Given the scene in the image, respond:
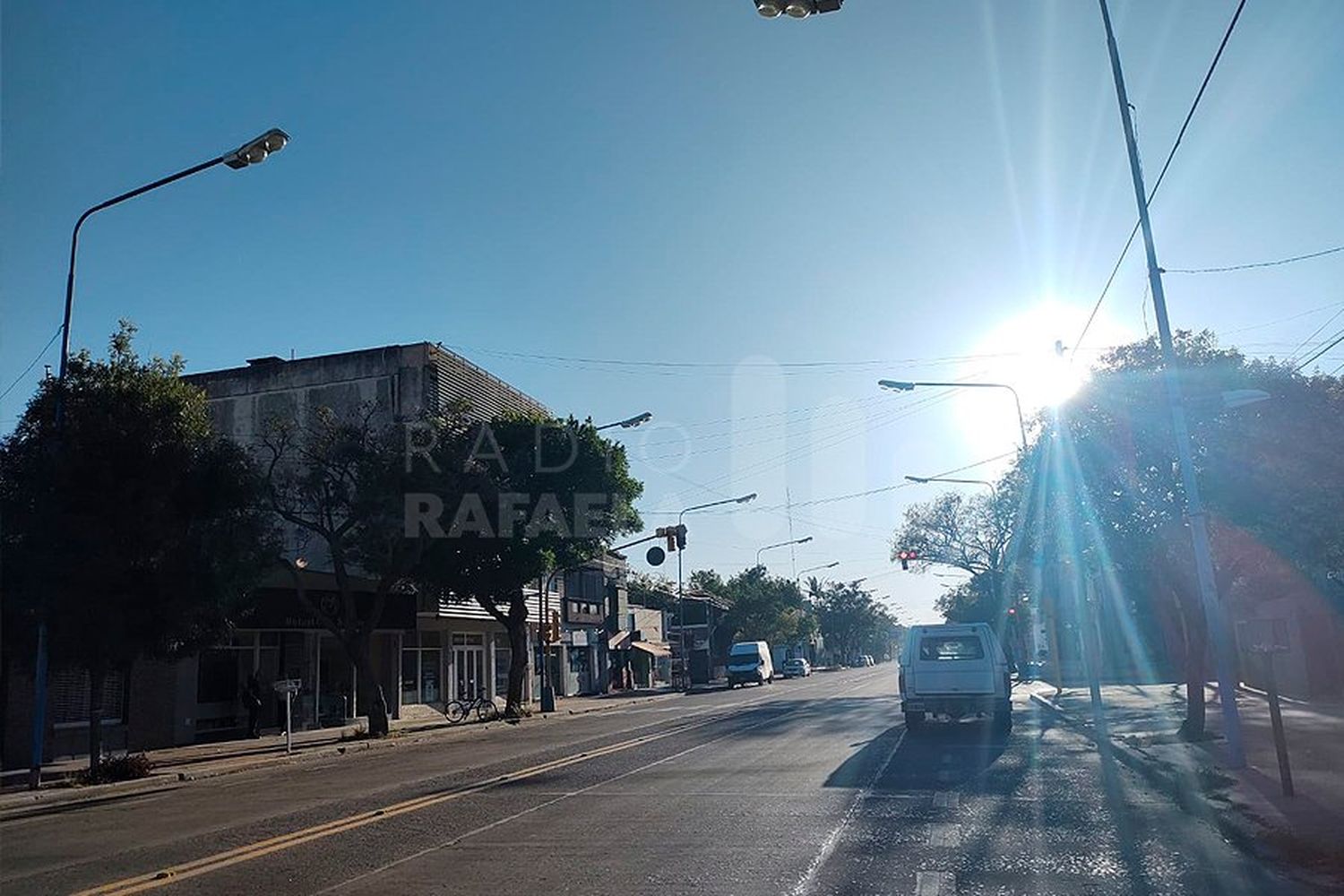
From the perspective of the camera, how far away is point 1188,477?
1457 cm

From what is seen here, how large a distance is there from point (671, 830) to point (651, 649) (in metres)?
56.8

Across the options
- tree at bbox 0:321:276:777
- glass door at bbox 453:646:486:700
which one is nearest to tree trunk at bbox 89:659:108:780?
tree at bbox 0:321:276:777

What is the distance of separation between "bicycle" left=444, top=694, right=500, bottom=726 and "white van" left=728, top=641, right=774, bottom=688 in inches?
1012

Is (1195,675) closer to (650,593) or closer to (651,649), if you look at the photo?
(651,649)

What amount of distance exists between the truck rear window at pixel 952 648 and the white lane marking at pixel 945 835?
10.5 metres

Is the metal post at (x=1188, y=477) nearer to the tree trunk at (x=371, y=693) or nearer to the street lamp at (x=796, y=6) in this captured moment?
the street lamp at (x=796, y=6)

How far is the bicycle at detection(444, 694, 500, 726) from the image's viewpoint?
3444cm

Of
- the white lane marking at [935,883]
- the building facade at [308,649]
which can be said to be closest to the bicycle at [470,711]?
the building facade at [308,649]

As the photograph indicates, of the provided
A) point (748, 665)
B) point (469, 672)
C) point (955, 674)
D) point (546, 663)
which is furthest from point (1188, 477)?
point (748, 665)

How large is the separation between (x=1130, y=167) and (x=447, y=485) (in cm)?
1877

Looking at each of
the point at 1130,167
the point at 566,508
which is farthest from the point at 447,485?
the point at 1130,167

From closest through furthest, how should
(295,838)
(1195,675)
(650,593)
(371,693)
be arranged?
1. (295,838)
2. (1195,675)
3. (371,693)
4. (650,593)

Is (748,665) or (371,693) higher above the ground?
(371,693)

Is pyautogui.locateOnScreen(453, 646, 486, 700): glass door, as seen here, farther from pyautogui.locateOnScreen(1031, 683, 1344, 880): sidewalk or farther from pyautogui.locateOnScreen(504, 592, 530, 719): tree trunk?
pyautogui.locateOnScreen(1031, 683, 1344, 880): sidewalk
